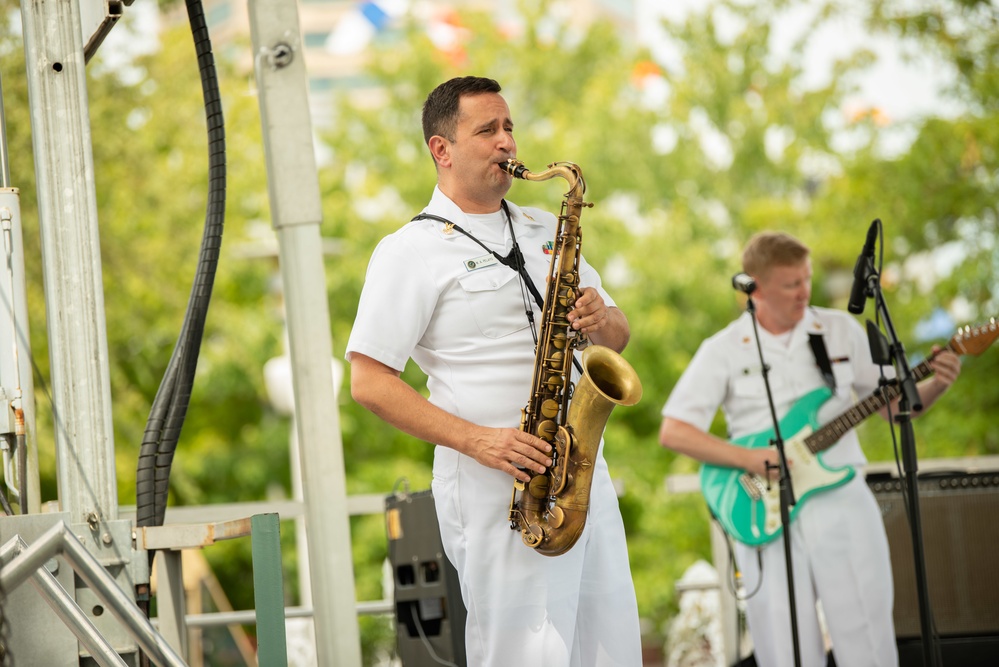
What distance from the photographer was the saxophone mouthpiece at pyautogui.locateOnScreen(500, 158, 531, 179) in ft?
9.53

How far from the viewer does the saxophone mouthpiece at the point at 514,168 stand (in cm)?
291

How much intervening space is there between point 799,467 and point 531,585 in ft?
6.41

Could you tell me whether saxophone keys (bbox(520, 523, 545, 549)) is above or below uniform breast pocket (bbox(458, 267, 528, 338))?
below

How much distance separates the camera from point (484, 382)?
293 cm

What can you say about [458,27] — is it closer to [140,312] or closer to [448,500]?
[140,312]

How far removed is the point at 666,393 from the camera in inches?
521

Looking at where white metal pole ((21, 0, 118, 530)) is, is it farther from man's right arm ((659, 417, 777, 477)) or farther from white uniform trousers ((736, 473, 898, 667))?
white uniform trousers ((736, 473, 898, 667))

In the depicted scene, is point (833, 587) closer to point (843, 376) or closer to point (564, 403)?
point (843, 376)

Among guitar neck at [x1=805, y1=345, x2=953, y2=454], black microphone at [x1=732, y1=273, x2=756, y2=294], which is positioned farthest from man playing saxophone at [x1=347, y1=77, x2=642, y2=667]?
guitar neck at [x1=805, y1=345, x2=953, y2=454]

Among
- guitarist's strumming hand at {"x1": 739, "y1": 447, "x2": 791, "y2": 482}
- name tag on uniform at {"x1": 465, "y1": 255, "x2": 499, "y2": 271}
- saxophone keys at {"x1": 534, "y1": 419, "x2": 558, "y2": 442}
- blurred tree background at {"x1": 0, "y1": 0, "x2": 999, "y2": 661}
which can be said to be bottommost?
guitarist's strumming hand at {"x1": 739, "y1": 447, "x2": 791, "y2": 482}

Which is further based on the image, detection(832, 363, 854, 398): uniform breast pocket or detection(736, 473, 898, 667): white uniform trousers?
detection(832, 363, 854, 398): uniform breast pocket

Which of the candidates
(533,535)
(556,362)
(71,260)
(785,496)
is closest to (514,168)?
(556,362)

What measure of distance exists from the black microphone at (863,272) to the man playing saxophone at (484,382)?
1.24m

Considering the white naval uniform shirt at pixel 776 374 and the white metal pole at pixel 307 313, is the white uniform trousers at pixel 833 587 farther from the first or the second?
the white metal pole at pixel 307 313
